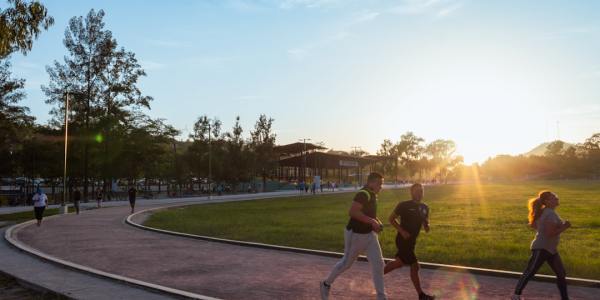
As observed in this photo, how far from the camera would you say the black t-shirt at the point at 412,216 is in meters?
7.02

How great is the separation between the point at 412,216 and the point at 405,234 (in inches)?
12.4

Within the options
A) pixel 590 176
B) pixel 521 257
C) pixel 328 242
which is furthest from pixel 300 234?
pixel 590 176

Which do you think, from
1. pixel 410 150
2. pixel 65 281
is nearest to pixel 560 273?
pixel 65 281

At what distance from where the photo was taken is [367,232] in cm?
647

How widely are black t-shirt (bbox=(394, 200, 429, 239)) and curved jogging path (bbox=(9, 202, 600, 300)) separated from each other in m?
1.08

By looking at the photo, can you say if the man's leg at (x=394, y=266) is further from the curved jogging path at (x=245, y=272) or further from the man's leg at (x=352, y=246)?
the man's leg at (x=352, y=246)

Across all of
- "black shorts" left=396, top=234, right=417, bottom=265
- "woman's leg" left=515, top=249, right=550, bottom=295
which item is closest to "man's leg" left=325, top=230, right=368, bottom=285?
→ "black shorts" left=396, top=234, right=417, bottom=265

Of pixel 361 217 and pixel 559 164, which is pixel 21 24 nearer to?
pixel 361 217

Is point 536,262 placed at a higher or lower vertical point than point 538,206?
lower

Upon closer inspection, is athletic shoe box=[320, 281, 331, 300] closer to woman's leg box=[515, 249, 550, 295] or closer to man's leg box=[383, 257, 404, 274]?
man's leg box=[383, 257, 404, 274]

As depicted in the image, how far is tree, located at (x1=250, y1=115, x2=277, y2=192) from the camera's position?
234ft

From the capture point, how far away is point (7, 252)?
474 inches

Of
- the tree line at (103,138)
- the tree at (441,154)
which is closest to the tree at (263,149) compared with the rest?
the tree line at (103,138)

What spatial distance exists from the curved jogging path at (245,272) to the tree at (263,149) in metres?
55.7
